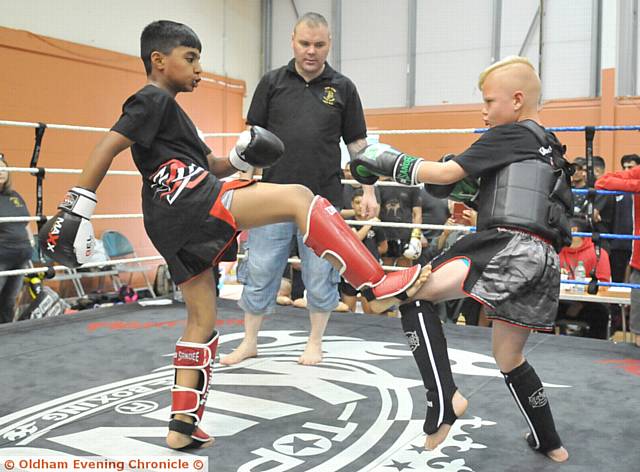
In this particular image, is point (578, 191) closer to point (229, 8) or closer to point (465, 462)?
point (465, 462)

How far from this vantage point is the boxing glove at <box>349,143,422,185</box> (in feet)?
5.21

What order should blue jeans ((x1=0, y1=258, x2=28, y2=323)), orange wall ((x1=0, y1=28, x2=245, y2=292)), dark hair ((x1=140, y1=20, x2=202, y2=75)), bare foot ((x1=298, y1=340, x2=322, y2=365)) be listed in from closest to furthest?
1. dark hair ((x1=140, y1=20, x2=202, y2=75))
2. bare foot ((x1=298, y1=340, x2=322, y2=365))
3. blue jeans ((x1=0, y1=258, x2=28, y2=323))
4. orange wall ((x1=0, y1=28, x2=245, y2=292))

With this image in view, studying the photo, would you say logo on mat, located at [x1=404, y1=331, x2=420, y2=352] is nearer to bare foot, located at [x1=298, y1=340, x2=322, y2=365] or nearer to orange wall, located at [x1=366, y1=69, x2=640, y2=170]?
bare foot, located at [x1=298, y1=340, x2=322, y2=365]

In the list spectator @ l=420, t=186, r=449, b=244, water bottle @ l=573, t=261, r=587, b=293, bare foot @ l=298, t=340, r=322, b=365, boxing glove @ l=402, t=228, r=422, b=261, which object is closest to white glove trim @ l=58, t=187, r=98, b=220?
bare foot @ l=298, t=340, r=322, b=365

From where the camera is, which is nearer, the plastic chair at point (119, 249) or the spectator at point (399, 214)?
the spectator at point (399, 214)

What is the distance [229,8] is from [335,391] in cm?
710

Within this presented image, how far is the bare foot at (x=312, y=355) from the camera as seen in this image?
2439mm

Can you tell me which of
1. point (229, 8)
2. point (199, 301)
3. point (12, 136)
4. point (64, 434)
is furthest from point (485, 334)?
point (229, 8)

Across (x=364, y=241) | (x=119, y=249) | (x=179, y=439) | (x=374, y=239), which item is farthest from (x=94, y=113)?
(x=179, y=439)

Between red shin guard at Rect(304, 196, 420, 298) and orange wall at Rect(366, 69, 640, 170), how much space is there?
17.9ft

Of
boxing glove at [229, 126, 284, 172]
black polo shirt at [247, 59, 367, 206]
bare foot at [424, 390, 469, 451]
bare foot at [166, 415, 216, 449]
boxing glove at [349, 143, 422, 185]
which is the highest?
black polo shirt at [247, 59, 367, 206]

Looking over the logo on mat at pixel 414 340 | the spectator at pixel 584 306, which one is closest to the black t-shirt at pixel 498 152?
the logo on mat at pixel 414 340

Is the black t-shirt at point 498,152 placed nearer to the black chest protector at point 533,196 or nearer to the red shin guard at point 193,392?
the black chest protector at point 533,196

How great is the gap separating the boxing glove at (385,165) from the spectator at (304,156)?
81cm
